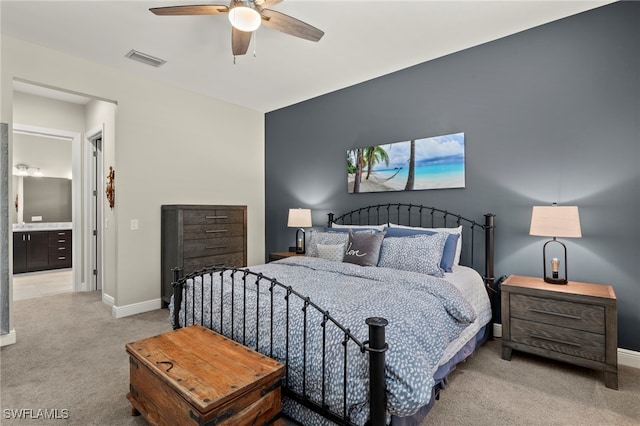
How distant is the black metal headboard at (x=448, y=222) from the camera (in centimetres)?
308

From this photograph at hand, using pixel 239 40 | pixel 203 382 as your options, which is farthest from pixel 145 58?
pixel 203 382

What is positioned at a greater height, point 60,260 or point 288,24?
point 288,24

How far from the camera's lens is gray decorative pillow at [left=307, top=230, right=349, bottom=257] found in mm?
3435

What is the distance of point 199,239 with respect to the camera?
4.05m

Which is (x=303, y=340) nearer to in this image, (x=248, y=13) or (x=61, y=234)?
(x=248, y=13)

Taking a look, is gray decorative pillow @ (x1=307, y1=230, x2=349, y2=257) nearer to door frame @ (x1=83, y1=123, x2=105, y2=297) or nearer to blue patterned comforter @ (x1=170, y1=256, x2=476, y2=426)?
blue patterned comforter @ (x1=170, y1=256, x2=476, y2=426)

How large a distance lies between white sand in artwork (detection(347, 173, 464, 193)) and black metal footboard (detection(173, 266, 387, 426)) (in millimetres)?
2112

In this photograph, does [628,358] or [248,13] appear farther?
[628,358]

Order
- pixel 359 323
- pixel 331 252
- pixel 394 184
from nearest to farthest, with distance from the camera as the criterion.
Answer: pixel 359 323 < pixel 331 252 < pixel 394 184

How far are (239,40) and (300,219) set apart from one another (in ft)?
7.59

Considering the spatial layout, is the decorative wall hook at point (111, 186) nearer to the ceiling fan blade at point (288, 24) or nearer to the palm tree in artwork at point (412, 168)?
the ceiling fan blade at point (288, 24)

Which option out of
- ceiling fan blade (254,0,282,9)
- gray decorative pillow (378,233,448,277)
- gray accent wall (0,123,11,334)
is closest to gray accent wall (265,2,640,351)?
gray decorative pillow (378,233,448,277)

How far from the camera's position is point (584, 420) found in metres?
1.89

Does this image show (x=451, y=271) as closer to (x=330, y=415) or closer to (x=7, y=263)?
(x=330, y=415)
